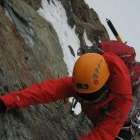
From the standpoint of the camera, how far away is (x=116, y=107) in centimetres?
790

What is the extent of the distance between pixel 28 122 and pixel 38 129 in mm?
268

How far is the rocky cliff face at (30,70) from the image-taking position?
8.55 metres

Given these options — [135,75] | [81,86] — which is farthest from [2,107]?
[135,75]

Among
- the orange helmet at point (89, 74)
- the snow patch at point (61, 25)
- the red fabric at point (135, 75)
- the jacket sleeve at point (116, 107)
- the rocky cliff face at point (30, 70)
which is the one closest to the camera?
the orange helmet at point (89, 74)

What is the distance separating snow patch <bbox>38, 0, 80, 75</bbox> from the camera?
62.7 ft

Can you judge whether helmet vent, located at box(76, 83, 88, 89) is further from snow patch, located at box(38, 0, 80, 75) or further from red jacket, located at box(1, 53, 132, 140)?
snow patch, located at box(38, 0, 80, 75)

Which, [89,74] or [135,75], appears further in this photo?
[135,75]

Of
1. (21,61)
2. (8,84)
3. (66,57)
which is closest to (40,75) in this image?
(21,61)

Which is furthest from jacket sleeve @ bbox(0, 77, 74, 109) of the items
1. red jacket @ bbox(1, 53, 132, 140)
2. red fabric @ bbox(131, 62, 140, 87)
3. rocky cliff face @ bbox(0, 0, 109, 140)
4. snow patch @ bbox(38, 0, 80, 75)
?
snow patch @ bbox(38, 0, 80, 75)

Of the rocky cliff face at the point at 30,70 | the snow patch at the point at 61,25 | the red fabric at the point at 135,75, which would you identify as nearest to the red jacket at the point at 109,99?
the rocky cliff face at the point at 30,70

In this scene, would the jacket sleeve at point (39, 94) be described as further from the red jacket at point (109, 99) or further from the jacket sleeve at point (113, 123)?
the jacket sleeve at point (113, 123)

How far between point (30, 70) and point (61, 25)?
439 inches

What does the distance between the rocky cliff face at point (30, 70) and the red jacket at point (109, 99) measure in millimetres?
368

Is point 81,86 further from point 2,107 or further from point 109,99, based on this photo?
point 2,107
